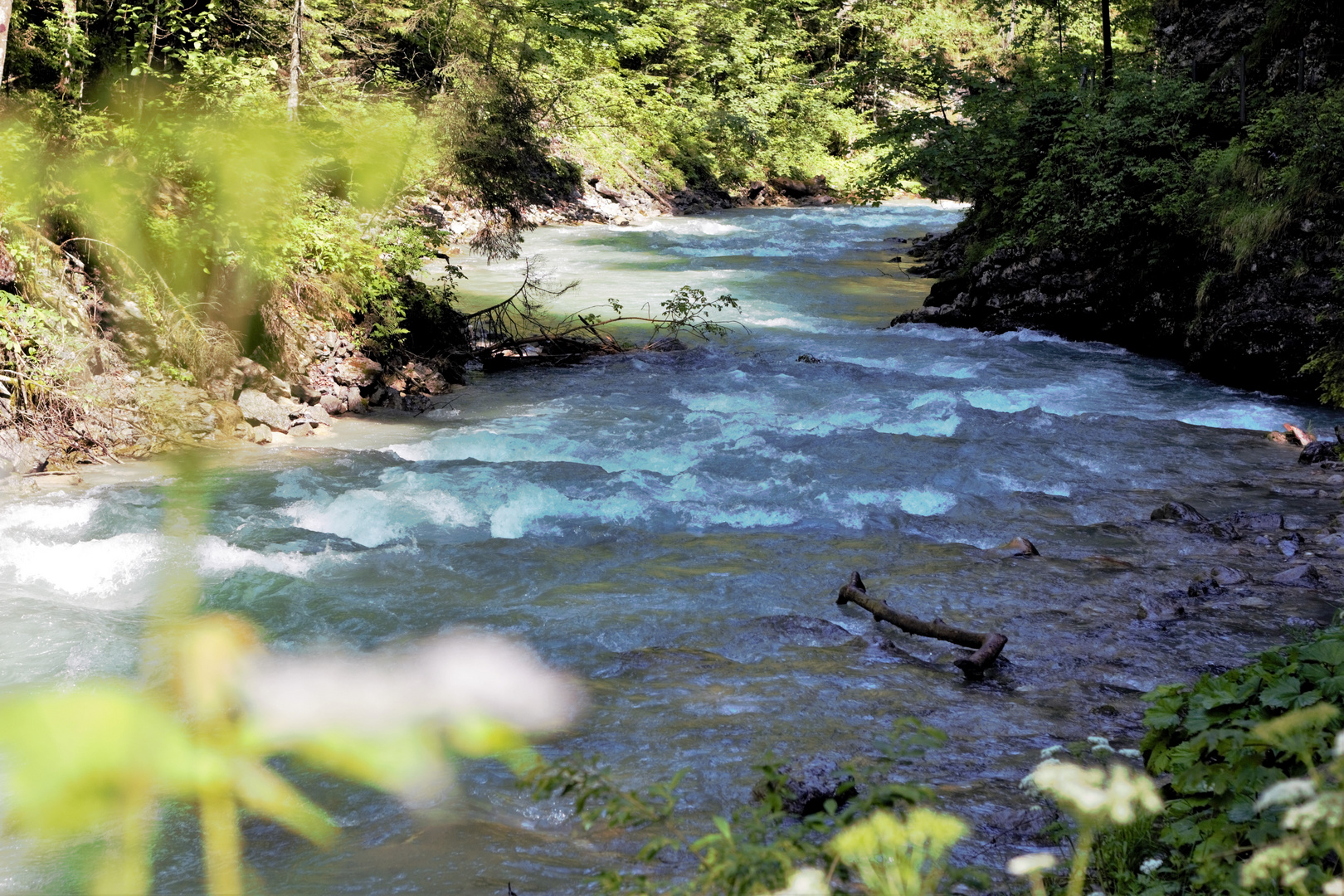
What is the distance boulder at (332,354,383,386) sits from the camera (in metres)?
11.5

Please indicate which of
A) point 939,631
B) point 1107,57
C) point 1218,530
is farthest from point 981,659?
point 1107,57

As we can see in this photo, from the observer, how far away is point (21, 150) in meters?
8.91

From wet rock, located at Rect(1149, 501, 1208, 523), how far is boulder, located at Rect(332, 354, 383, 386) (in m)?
8.63

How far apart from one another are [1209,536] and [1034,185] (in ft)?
33.2

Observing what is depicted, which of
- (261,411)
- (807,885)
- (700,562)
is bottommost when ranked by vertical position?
(700,562)

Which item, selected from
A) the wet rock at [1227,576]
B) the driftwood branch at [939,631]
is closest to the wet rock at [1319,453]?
the wet rock at [1227,576]

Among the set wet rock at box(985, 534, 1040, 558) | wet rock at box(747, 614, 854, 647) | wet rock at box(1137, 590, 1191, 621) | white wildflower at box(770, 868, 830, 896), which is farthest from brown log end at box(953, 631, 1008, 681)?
white wildflower at box(770, 868, 830, 896)

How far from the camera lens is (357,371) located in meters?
11.8

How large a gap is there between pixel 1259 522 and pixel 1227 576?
1.47 m

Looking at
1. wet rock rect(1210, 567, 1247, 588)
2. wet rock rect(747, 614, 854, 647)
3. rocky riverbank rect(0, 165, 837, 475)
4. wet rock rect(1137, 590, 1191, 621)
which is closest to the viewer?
wet rock rect(747, 614, 854, 647)

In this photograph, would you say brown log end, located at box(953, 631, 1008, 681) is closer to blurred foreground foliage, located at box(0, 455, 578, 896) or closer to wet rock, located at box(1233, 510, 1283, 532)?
blurred foreground foliage, located at box(0, 455, 578, 896)

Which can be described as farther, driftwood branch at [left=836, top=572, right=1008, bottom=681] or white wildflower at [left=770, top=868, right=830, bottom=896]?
driftwood branch at [left=836, top=572, right=1008, bottom=681]

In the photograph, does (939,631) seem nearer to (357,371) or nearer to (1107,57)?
(357,371)

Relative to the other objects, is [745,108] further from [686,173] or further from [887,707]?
[887,707]
